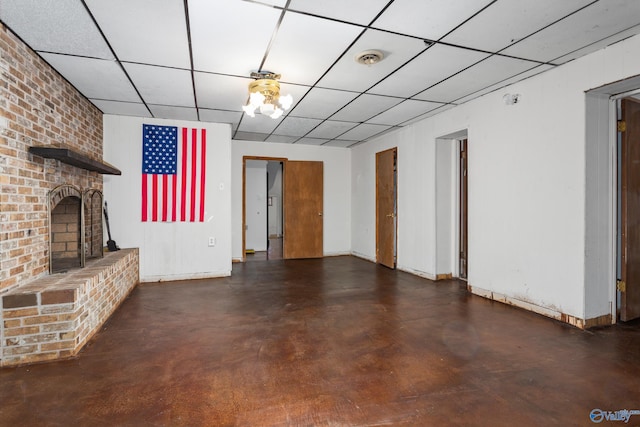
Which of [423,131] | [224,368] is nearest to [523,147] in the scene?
[423,131]

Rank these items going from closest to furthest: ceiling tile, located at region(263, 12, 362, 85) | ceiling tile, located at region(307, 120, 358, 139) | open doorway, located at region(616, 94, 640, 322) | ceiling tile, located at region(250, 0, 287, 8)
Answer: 1. ceiling tile, located at region(250, 0, 287, 8)
2. ceiling tile, located at region(263, 12, 362, 85)
3. open doorway, located at region(616, 94, 640, 322)
4. ceiling tile, located at region(307, 120, 358, 139)

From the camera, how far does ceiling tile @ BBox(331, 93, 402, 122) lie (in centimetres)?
427

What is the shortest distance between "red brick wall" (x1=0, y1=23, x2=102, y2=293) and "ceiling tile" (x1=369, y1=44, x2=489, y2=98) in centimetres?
337

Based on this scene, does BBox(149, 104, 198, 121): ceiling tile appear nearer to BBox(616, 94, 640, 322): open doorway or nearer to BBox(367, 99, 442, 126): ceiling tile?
BBox(367, 99, 442, 126): ceiling tile

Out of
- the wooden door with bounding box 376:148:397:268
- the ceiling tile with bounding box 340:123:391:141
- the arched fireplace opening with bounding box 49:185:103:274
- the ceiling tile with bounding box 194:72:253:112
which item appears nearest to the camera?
the arched fireplace opening with bounding box 49:185:103:274

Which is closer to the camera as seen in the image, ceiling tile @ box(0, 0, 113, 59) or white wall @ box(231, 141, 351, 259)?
ceiling tile @ box(0, 0, 113, 59)

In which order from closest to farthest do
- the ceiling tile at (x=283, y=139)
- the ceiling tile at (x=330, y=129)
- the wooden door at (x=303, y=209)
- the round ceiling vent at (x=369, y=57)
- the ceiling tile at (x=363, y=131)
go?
the round ceiling vent at (x=369, y=57) < the ceiling tile at (x=330, y=129) < the ceiling tile at (x=363, y=131) < the ceiling tile at (x=283, y=139) < the wooden door at (x=303, y=209)

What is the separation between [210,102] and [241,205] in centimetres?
289

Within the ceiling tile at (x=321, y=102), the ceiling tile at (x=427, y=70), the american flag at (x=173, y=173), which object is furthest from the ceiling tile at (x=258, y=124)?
the ceiling tile at (x=427, y=70)

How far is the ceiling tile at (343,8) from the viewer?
2221 millimetres

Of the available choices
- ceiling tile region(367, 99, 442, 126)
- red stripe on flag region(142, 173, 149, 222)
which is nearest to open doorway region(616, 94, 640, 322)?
ceiling tile region(367, 99, 442, 126)

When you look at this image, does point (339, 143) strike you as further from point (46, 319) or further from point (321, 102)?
point (46, 319)

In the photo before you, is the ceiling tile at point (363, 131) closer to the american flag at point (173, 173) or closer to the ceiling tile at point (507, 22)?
the american flag at point (173, 173)

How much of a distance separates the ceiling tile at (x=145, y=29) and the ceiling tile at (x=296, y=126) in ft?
7.52
